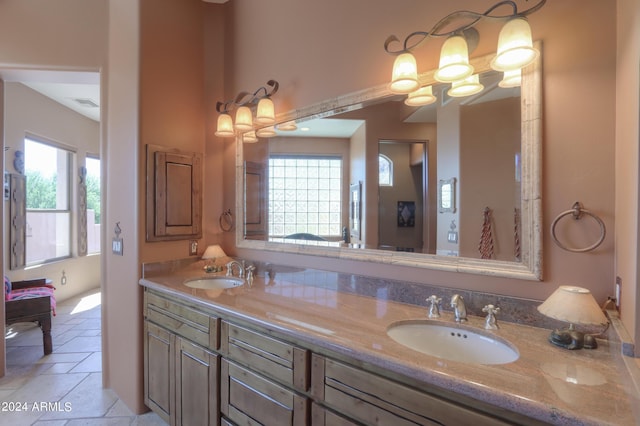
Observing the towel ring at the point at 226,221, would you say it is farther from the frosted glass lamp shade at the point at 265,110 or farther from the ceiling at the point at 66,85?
the ceiling at the point at 66,85

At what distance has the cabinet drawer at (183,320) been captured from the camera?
1.69 metres

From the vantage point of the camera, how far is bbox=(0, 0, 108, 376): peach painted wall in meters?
2.51

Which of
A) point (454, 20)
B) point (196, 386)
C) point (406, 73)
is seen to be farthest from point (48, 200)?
point (454, 20)

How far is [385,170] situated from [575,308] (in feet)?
3.46

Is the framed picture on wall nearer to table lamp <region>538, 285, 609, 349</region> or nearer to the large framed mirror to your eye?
the large framed mirror

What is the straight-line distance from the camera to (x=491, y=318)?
125 centimetres

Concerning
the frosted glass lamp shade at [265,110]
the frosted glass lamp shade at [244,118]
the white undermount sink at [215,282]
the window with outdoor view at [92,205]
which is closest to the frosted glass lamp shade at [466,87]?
the frosted glass lamp shade at [265,110]

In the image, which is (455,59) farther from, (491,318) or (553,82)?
(491,318)

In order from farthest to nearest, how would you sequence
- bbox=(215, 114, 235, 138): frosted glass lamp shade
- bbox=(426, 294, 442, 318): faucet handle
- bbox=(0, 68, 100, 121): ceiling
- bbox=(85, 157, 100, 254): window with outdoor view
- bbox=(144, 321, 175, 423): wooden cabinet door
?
bbox=(85, 157, 100, 254): window with outdoor view → bbox=(0, 68, 100, 121): ceiling → bbox=(215, 114, 235, 138): frosted glass lamp shade → bbox=(144, 321, 175, 423): wooden cabinet door → bbox=(426, 294, 442, 318): faucet handle

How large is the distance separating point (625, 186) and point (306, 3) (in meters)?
1.95

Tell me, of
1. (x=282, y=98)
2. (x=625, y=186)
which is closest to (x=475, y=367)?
(x=625, y=186)

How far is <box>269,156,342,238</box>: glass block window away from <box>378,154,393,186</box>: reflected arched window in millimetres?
299

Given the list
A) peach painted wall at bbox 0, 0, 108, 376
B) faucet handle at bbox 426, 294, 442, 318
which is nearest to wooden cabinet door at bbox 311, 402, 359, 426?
faucet handle at bbox 426, 294, 442, 318

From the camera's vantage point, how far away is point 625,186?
102cm
